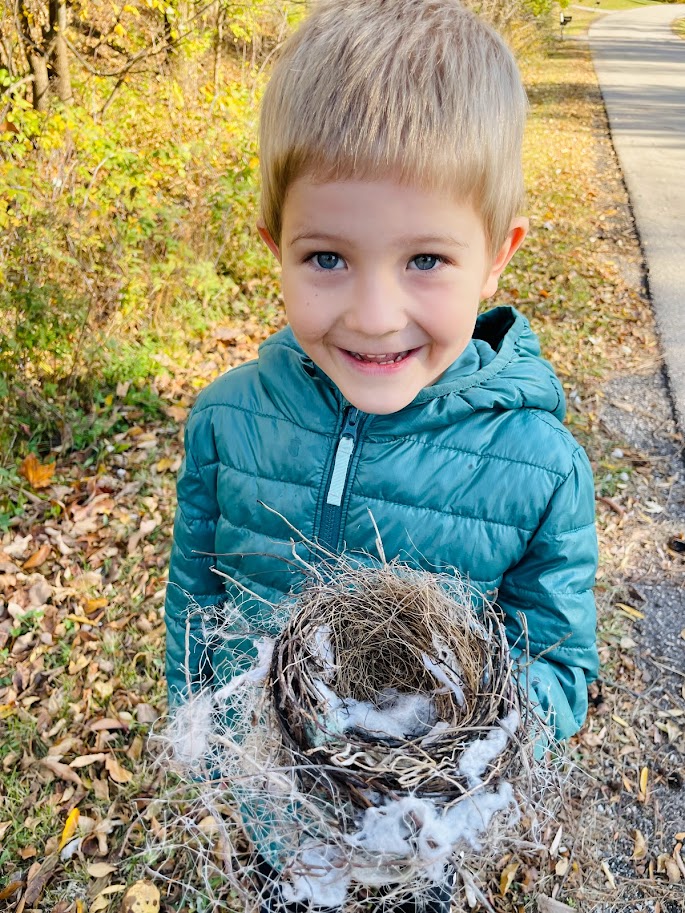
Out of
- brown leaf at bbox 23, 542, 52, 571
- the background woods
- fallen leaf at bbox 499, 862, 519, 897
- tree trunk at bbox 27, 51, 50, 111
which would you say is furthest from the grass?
fallen leaf at bbox 499, 862, 519, 897

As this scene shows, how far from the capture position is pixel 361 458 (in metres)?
1.75

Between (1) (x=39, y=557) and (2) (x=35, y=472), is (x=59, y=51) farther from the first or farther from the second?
(1) (x=39, y=557)

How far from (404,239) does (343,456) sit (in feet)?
2.06

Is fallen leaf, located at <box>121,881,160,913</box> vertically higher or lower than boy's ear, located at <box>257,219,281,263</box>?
lower

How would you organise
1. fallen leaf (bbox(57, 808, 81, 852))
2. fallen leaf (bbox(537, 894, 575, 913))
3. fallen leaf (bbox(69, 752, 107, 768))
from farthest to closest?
1. fallen leaf (bbox(69, 752, 107, 768))
2. fallen leaf (bbox(57, 808, 81, 852))
3. fallen leaf (bbox(537, 894, 575, 913))

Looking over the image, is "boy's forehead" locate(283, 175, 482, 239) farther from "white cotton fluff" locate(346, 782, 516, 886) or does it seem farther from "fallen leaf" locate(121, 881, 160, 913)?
"fallen leaf" locate(121, 881, 160, 913)

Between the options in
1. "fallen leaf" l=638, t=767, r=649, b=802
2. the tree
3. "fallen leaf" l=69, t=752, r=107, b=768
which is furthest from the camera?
the tree

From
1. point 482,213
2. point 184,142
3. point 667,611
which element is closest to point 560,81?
point 184,142

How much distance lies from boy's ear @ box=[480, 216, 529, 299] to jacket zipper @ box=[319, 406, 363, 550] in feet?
1.41

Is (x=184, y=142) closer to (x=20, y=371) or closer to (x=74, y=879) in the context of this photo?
(x=20, y=371)

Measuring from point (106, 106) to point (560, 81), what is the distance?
1529 centimetres

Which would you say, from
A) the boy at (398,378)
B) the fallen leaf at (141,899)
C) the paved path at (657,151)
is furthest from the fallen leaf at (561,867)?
the paved path at (657,151)

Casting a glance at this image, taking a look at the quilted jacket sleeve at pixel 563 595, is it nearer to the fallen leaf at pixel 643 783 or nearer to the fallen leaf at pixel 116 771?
the fallen leaf at pixel 643 783

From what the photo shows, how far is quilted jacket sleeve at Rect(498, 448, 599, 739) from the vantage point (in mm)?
1653
